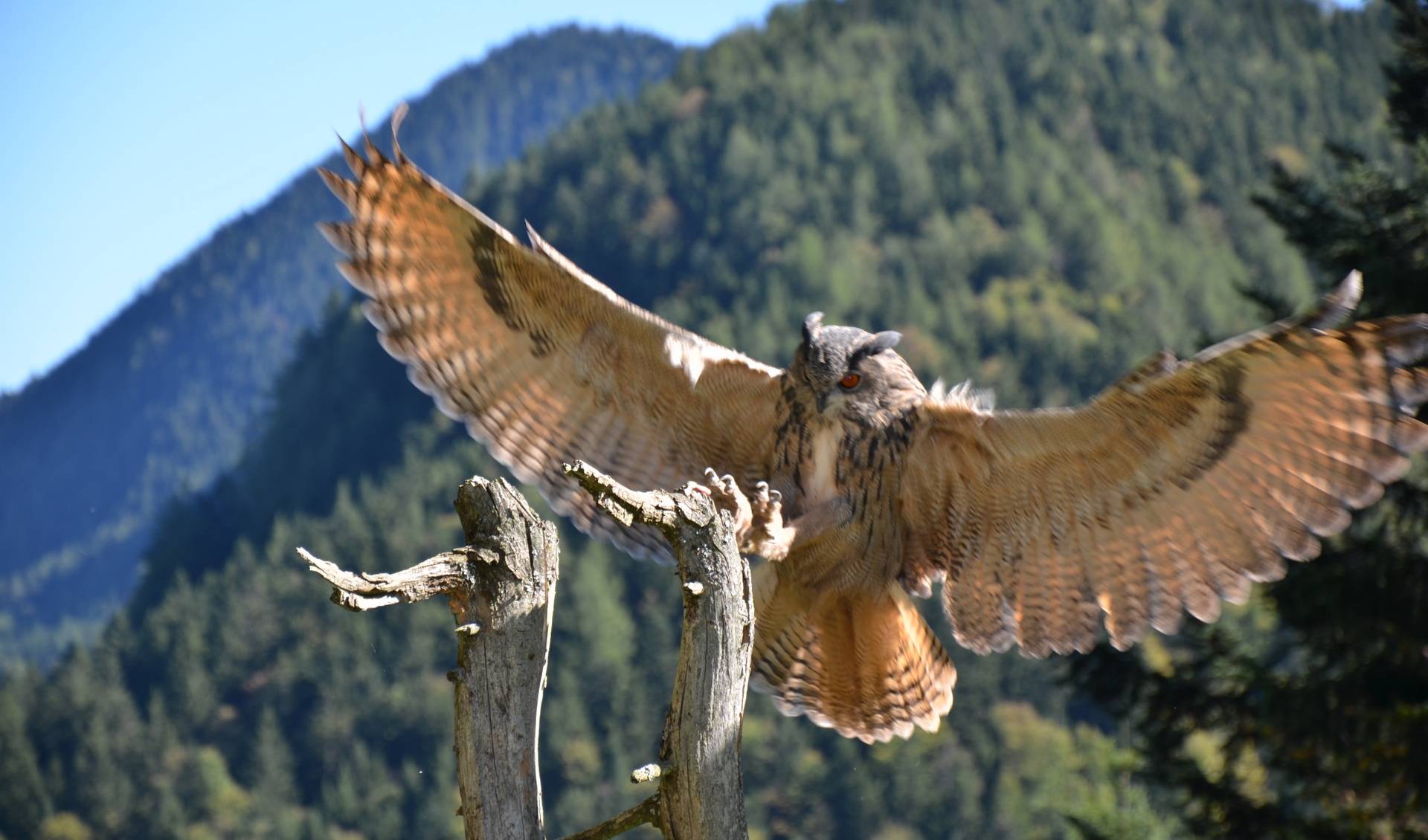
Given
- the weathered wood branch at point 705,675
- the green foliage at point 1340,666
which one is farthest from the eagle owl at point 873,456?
the green foliage at point 1340,666

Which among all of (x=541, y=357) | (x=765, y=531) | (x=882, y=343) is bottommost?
(x=765, y=531)

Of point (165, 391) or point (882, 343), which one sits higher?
point (165, 391)

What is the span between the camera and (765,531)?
18.1ft

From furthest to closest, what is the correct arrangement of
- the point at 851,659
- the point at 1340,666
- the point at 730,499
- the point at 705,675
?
the point at 1340,666
the point at 851,659
the point at 730,499
the point at 705,675

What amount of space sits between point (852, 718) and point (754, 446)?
3.99 ft

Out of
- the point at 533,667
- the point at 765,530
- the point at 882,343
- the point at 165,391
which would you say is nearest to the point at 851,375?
the point at 882,343

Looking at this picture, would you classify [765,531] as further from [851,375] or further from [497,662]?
[497,662]

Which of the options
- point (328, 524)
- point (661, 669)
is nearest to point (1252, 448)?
point (661, 669)

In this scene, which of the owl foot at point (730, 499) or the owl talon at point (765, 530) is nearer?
the owl foot at point (730, 499)

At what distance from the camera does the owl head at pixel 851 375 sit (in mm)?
5824

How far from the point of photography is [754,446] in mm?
6449

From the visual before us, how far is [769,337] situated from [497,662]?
70771 millimetres

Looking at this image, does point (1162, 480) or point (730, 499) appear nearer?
point (730, 499)

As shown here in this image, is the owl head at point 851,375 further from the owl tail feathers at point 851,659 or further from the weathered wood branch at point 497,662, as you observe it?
the weathered wood branch at point 497,662
